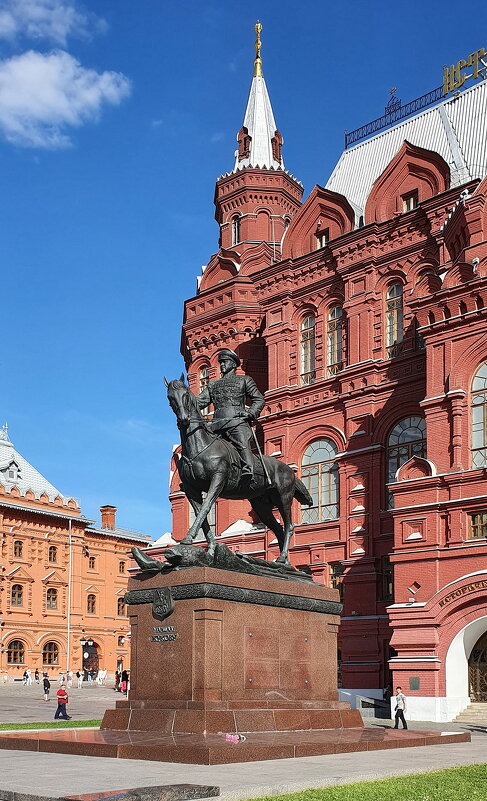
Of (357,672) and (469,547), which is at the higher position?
(469,547)

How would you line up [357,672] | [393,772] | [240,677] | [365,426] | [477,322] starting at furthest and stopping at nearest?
[365,426], [357,672], [477,322], [240,677], [393,772]

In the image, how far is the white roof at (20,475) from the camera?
227 ft

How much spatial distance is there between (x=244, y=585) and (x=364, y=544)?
2283 centimetres

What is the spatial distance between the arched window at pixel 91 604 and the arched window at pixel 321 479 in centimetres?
3389

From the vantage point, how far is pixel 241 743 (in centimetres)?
1257

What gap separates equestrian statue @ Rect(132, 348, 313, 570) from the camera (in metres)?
15.9

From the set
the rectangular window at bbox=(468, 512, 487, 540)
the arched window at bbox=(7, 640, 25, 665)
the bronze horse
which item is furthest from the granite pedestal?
the arched window at bbox=(7, 640, 25, 665)

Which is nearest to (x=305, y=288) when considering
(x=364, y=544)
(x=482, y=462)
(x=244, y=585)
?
(x=364, y=544)

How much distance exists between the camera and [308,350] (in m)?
42.6

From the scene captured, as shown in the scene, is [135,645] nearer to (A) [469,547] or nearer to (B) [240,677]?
(B) [240,677]

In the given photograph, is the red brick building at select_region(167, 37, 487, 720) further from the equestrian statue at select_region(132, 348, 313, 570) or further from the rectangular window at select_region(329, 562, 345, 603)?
the equestrian statue at select_region(132, 348, 313, 570)

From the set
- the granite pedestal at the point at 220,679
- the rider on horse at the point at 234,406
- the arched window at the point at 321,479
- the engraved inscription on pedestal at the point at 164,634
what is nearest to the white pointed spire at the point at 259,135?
the arched window at the point at 321,479

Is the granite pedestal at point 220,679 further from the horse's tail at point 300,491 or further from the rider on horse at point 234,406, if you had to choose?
the horse's tail at point 300,491

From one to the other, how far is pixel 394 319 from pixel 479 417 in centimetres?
881
